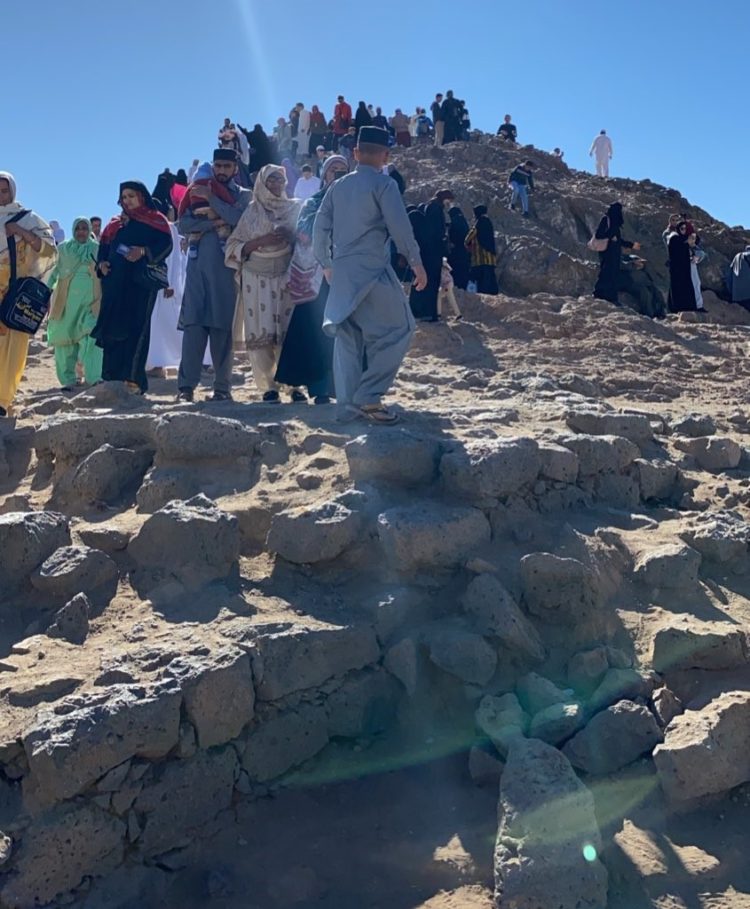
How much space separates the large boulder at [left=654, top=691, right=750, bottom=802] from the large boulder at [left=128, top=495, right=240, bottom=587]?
1663mm

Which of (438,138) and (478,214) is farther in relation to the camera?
(438,138)

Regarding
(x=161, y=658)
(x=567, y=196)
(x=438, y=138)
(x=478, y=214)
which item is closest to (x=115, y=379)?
(x=161, y=658)

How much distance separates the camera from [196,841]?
2.70 m

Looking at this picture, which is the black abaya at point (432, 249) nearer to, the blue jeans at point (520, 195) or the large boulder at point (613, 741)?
the large boulder at point (613, 741)

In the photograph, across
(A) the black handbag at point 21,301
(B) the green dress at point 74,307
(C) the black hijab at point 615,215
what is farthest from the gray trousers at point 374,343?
(C) the black hijab at point 615,215

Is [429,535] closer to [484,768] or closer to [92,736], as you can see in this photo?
[484,768]

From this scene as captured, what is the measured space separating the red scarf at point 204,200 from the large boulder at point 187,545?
8.62 feet

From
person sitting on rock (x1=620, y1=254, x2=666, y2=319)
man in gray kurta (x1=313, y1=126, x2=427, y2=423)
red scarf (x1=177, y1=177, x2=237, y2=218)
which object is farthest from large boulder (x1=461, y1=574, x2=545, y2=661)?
person sitting on rock (x1=620, y1=254, x2=666, y2=319)

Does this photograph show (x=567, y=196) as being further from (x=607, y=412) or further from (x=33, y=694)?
(x=33, y=694)

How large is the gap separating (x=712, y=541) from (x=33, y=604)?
2.68 metres

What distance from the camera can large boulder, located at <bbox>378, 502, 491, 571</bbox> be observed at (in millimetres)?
3420

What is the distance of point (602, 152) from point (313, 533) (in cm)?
2109

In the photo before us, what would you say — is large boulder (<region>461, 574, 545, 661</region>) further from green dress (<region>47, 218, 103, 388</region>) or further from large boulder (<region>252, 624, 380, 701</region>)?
green dress (<region>47, 218, 103, 388</region>)

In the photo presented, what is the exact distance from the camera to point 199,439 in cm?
403
